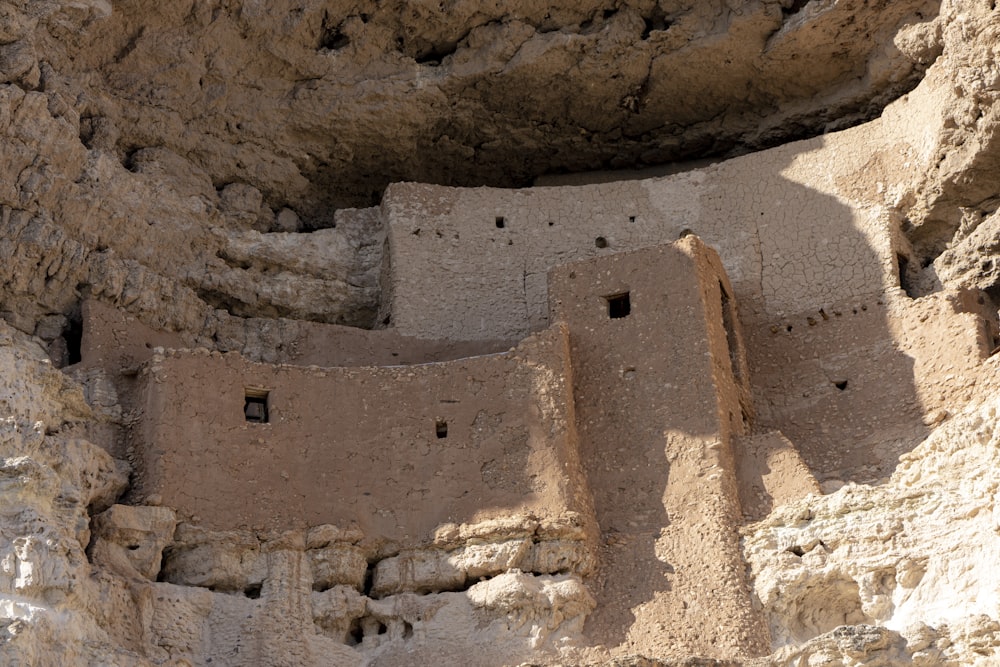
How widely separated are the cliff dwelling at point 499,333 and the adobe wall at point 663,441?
0.12 feet

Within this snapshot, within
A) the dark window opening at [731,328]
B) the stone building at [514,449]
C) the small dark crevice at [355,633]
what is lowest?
the small dark crevice at [355,633]

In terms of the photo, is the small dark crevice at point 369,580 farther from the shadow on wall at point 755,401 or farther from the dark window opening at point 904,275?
the dark window opening at point 904,275

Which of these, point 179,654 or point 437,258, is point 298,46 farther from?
point 179,654

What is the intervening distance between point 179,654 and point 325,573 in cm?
177

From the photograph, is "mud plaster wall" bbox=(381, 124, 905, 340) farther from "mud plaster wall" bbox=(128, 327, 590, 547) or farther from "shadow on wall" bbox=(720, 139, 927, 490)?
"mud plaster wall" bbox=(128, 327, 590, 547)

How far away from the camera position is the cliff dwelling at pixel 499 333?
17.8 meters

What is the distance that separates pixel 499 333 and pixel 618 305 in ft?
7.23

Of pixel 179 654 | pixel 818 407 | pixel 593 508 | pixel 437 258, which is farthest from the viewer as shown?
pixel 437 258

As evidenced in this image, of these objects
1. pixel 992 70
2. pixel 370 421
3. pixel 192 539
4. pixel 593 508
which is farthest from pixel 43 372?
pixel 992 70

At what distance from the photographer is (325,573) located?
18.6 meters

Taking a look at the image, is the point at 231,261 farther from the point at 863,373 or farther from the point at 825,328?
the point at 863,373

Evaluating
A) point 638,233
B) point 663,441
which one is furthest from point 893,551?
point 638,233

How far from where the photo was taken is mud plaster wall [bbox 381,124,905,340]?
71.9ft

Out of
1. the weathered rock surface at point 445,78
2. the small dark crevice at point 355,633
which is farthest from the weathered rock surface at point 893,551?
the weathered rock surface at point 445,78
